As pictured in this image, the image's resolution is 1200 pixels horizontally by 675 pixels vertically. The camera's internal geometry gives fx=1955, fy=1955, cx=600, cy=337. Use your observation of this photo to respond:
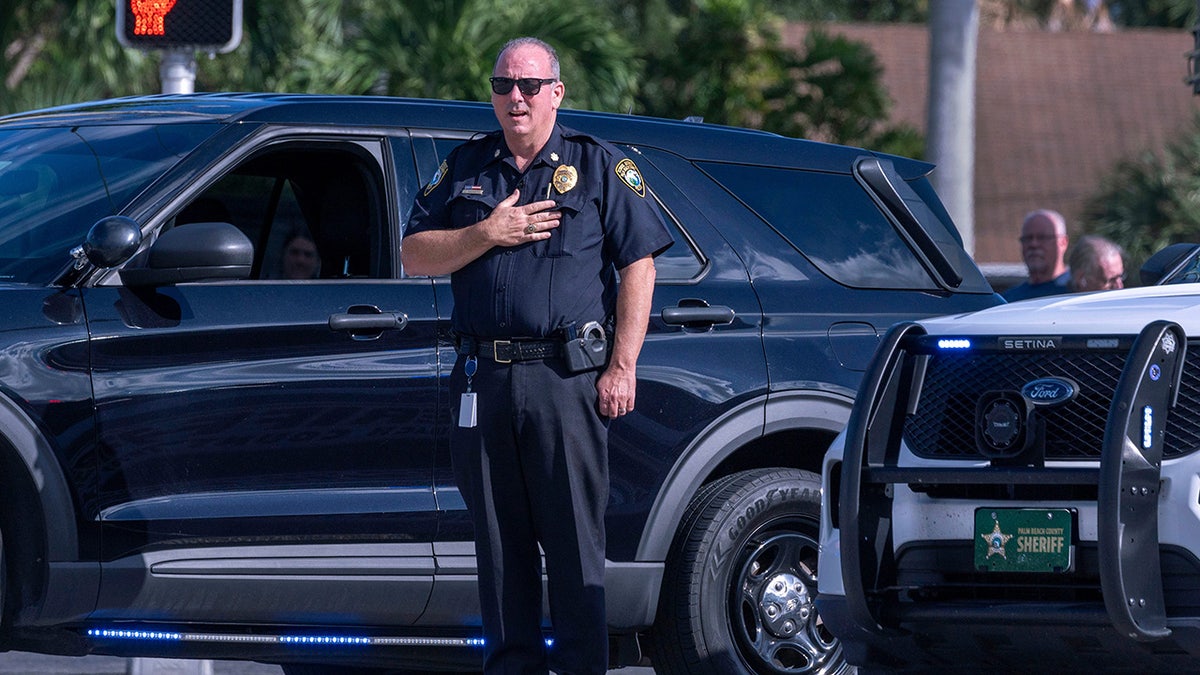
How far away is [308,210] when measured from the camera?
6207 millimetres

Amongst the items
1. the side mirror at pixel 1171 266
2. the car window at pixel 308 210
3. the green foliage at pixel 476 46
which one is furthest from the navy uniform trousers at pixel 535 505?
the green foliage at pixel 476 46

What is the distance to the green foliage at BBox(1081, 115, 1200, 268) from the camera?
21500 millimetres

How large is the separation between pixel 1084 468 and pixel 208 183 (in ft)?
8.23

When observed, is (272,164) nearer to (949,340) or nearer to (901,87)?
(949,340)

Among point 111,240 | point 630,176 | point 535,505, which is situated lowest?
point 535,505

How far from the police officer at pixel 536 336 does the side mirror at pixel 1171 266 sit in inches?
74.1

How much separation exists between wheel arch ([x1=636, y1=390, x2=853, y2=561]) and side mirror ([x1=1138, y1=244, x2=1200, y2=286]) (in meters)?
1.10

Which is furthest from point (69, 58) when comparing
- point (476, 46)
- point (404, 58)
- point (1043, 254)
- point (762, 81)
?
point (1043, 254)

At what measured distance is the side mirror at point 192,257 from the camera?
5215 millimetres

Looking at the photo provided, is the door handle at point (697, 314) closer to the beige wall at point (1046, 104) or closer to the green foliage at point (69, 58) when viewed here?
the green foliage at point (69, 58)

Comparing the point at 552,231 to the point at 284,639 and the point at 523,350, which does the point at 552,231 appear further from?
the point at 284,639

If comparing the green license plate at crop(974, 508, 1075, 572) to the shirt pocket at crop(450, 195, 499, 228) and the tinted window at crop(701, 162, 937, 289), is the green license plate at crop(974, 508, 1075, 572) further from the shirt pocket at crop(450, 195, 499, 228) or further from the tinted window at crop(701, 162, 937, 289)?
the tinted window at crop(701, 162, 937, 289)

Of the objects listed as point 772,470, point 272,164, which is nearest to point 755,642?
point 772,470

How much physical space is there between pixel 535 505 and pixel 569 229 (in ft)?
2.49
